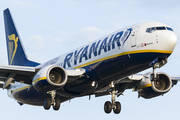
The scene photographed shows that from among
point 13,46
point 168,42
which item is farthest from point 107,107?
point 13,46

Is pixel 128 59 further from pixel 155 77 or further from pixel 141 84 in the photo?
pixel 141 84

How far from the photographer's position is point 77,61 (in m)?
29.2

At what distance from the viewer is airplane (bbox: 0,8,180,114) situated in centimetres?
2414

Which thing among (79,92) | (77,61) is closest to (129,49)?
(77,61)

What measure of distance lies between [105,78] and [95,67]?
123 cm

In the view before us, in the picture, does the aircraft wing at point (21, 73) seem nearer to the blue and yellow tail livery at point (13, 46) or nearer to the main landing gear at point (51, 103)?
the main landing gear at point (51, 103)

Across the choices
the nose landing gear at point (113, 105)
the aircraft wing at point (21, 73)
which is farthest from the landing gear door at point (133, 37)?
the nose landing gear at point (113, 105)

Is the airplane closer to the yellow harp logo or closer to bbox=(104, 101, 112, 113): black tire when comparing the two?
bbox=(104, 101, 112, 113): black tire

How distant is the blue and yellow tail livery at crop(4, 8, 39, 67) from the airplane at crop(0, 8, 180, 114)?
4.74 m

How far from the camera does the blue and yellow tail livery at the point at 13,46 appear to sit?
39.7 m

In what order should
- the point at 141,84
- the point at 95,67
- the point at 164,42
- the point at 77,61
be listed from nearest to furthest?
1. the point at 164,42
2. the point at 95,67
3. the point at 77,61
4. the point at 141,84

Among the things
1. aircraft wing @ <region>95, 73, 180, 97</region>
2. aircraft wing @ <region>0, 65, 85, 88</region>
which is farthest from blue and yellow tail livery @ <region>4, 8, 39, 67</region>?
aircraft wing @ <region>95, 73, 180, 97</region>

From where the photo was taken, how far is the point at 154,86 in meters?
30.4

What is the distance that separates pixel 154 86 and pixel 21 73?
1147cm
